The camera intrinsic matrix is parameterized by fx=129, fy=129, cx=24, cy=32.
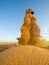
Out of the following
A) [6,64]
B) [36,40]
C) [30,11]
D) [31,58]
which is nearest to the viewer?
[6,64]

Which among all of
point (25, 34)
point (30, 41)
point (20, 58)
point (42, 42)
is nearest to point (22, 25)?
point (25, 34)

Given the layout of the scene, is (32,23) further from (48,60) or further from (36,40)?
(48,60)

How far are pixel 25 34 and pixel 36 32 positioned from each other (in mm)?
2957

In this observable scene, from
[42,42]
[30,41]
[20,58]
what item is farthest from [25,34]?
[20,58]

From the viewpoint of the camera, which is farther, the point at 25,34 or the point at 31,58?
the point at 25,34

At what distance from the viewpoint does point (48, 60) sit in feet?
46.5

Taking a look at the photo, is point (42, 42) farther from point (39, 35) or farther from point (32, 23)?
point (32, 23)

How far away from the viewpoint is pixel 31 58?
14898 mm

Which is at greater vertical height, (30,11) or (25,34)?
(30,11)

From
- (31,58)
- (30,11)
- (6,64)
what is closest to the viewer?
(6,64)

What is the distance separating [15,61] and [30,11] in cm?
2331

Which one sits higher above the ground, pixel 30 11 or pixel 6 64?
pixel 30 11

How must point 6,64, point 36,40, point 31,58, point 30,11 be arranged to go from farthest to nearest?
1. point 30,11
2. point 36,40
3. point 31,58
4. point 6,64

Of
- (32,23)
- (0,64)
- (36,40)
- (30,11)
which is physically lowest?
(0,64)
